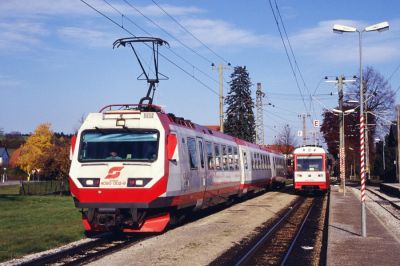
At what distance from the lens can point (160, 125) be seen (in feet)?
46.5

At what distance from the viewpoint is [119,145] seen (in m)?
14.1

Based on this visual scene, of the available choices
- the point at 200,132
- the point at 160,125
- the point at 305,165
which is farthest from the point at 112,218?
the point at 305,165

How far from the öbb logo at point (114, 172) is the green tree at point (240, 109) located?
5936 centimetres

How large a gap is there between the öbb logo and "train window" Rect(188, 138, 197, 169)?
316 centimetres

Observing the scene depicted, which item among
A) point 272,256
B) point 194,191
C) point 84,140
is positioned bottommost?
point 272,256

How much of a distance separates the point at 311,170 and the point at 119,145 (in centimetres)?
2299

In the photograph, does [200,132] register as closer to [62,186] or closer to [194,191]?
[194,191]

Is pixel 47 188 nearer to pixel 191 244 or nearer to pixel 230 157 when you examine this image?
pixel 230 157

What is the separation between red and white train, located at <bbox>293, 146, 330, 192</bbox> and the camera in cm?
3494

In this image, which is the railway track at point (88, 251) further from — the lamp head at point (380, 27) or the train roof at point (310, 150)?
the train roof at point (310, 150)

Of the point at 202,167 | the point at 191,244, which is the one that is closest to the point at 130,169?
the point at 191,244

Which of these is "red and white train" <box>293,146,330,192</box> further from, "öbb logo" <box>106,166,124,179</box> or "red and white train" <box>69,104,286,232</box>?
"öbb logo" <box>106,166,124,179</box>

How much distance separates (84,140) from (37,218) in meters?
5.98

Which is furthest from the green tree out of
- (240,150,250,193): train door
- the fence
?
(240,150,250,193): train door
